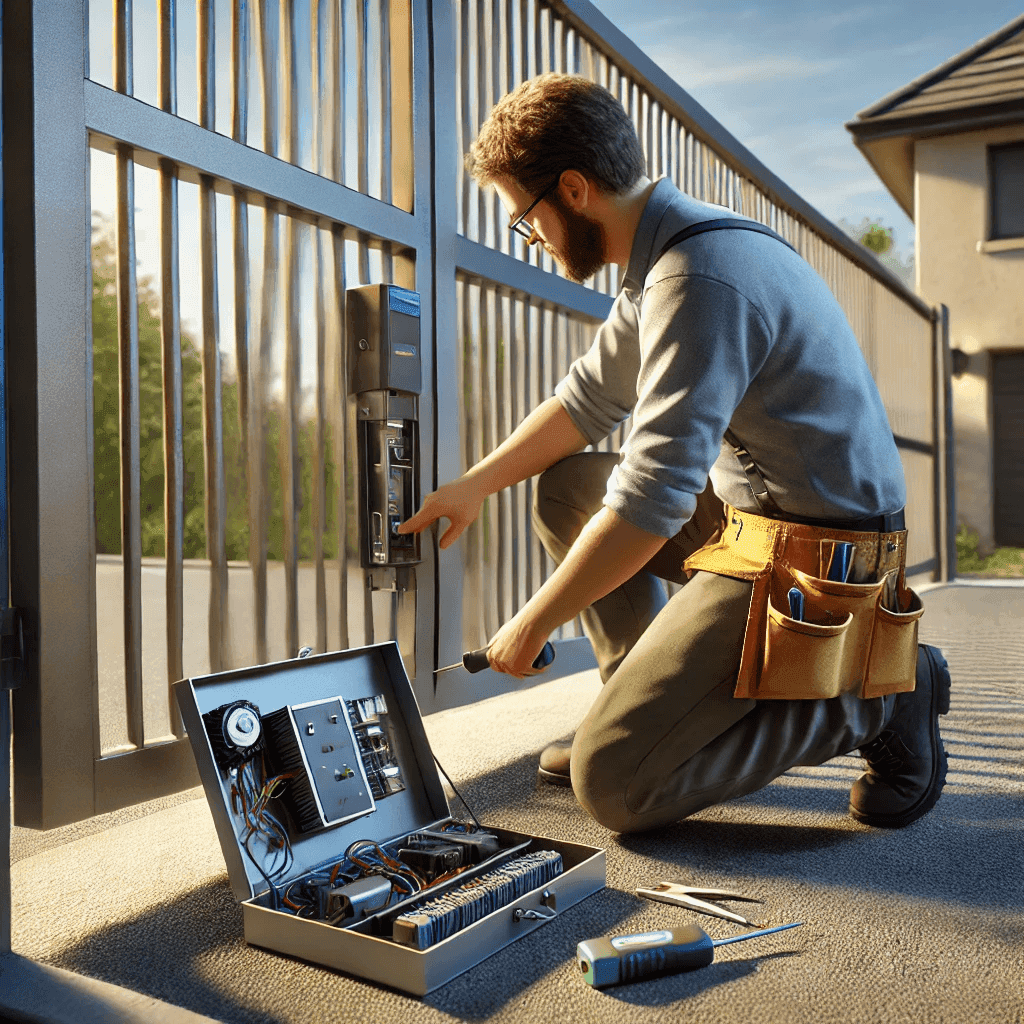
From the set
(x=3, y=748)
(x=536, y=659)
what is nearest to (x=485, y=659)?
(x=536, y=659)

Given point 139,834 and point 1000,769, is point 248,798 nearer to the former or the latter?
point 139,834

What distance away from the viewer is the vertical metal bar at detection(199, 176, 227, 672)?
181cm

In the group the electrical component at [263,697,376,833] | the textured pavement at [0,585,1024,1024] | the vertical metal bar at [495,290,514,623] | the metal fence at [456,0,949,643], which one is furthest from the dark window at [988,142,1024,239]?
the electrical component at [263,697,376,833]

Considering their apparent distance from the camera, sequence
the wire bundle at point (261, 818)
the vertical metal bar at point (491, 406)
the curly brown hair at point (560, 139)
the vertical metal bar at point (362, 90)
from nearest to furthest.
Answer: the wire bundle at point (261, 818), the curly brown hair at point (560, 139), the vertical metal bar at point (362, 90), the vertical metal bar at point (491, 406)

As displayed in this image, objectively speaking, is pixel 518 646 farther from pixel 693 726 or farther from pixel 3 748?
pixel 3 748

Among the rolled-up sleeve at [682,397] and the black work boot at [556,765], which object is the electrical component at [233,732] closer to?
the rolled-up sleeve at [682,397]

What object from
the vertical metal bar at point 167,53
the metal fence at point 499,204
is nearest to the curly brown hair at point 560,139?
the vertical metal bar at point 167,53

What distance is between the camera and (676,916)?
1385mm

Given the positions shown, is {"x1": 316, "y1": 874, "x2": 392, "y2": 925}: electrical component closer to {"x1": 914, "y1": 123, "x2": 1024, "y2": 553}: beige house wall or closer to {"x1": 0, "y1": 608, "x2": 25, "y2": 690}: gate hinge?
{"x1": 0, "y1": 608, "x2": 25, "y2": 690}: gate hinge

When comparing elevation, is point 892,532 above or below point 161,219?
below

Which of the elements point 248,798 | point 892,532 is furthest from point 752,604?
point 248,798

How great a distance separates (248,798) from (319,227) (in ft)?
4.16

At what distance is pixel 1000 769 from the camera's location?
2.23 m

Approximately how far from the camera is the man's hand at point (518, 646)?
65.0 inches
